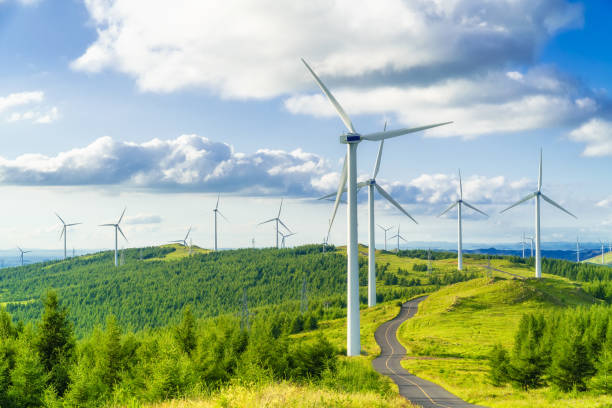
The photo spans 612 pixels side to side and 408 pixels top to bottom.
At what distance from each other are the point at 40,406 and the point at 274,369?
2338cm

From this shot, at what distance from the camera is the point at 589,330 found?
8300cm

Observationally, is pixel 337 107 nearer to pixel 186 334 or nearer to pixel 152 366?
pixel 186 334

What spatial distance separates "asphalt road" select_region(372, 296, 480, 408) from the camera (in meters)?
58.2

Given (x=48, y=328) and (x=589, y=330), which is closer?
(x=48, y=328)

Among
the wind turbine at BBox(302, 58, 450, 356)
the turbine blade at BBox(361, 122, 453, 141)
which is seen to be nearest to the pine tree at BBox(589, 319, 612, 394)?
the wind turbine at BBox(302, 58, 450, 356)

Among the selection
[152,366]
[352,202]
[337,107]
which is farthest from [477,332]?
[152,366]

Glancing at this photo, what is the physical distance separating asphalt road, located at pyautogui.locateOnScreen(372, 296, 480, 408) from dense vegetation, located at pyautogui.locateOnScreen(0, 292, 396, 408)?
8.48 m

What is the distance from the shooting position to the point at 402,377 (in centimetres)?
7744

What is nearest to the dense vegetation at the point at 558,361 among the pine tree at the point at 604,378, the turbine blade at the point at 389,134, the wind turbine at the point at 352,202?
the pine tree at the point at 604,378

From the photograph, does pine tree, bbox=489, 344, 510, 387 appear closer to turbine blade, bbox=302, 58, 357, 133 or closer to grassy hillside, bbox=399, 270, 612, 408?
grassy hillside, bbox=399, 270, 612, 408

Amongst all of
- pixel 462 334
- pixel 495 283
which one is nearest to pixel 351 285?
pixel 462 334

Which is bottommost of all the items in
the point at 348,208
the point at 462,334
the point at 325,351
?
the point at 462,334

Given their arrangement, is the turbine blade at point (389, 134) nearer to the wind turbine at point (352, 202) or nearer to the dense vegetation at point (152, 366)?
the wind turbine at point (352, 202)

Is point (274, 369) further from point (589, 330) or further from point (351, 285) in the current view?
point (589, 330)
